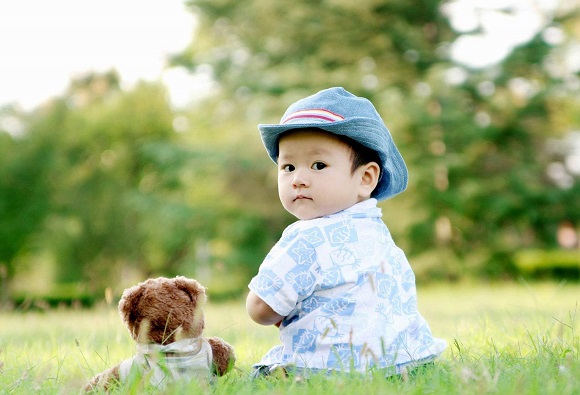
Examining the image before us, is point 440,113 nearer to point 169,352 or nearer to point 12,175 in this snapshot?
point 12,175

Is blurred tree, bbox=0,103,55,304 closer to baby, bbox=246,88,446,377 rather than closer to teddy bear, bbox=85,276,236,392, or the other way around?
teddy bear, bbox=85,276,236,392

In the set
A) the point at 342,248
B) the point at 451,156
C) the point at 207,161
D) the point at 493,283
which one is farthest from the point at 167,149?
the point at 342,248

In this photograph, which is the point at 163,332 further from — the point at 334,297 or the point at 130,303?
the point at 334,297

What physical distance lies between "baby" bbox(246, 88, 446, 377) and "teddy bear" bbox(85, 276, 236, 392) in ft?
0.76

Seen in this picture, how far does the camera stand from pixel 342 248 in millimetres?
2561

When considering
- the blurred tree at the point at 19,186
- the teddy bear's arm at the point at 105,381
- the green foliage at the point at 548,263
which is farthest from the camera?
the green foliage at the point at 548,263

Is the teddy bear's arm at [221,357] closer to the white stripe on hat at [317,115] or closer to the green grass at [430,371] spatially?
the green grass at [430,371]

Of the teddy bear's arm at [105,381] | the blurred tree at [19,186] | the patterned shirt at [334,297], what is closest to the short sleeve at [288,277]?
the patterned shirt at [334,297]

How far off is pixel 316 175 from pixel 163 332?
0.82 metres

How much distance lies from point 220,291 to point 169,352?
57.4 ft

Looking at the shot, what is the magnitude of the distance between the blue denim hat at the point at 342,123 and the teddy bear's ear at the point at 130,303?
2.63 ft

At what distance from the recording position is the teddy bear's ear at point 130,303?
244 cm

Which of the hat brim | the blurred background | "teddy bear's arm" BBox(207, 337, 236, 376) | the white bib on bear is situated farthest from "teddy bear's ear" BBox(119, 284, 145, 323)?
the blurred background

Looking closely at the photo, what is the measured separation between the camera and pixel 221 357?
2.58m
